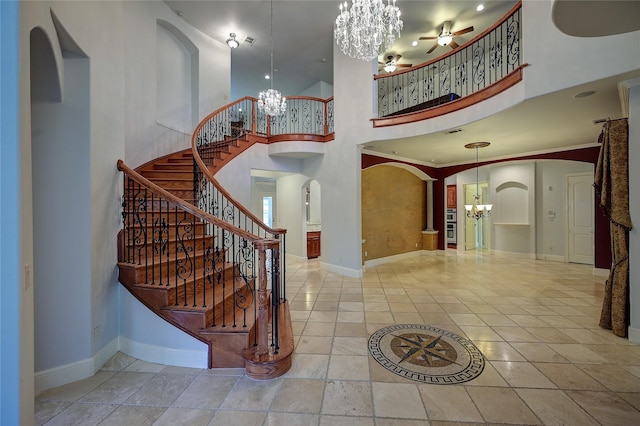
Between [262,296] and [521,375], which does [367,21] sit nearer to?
[262,296]

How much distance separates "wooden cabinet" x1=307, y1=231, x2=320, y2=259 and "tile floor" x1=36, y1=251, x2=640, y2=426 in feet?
13.9

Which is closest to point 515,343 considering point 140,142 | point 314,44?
point 140,142

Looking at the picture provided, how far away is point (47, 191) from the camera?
217 centimetres

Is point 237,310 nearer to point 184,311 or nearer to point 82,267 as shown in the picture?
point 184,311

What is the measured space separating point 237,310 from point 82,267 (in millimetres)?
1448

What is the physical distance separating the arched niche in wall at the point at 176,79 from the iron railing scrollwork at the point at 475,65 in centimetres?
467

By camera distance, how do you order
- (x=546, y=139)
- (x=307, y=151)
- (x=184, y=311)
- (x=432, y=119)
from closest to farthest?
(x=184, y=311)
(x=432, y=119)
(x=546, y=139)
(x=307, y=151)

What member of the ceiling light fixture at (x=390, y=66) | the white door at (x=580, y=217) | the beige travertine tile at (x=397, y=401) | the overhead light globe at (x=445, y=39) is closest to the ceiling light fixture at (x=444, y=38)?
the overhead light globe at (x=445, y=39)

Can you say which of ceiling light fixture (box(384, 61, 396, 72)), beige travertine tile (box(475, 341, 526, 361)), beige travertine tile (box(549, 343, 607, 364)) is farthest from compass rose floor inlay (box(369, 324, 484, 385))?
ceiling light fixture (box(384, 61, 396, 72))

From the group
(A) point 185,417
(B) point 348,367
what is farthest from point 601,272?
(A) point 185,417

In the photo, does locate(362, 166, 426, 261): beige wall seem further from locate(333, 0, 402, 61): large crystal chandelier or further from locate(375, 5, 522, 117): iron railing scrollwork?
locate(333, 0, 402, 61): large crystal chandelier

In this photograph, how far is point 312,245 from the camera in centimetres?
798

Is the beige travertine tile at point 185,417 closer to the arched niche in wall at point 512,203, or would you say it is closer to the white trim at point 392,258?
the white trim at point 392,258

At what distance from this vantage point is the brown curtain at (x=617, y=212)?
2.87 m
